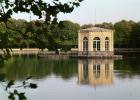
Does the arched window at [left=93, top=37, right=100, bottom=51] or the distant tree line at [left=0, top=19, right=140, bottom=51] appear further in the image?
Result: the arched window at [left=93, top=37, right=100, bottom=51]

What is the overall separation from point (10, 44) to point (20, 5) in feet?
0.80

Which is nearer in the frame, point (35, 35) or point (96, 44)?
point (35, 35)

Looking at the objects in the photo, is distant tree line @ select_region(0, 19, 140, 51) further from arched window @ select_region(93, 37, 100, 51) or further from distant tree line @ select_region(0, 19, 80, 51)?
arched window @ select_region(93, 37, 100, 51)

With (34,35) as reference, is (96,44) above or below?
below

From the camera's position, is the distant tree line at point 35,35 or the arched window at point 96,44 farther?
the arched window at point 96,44

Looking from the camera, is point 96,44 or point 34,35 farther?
point 96,44

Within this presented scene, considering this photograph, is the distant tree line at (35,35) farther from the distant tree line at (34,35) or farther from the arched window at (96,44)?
the arched window at (96,44)

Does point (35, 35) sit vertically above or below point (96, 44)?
above

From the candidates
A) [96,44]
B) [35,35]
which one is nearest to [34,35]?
[35,35]

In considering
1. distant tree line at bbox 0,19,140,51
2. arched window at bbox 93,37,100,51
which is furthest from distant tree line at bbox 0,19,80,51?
arched window at bbox 93,37,100,51

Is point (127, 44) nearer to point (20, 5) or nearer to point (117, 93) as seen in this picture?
point (117, 93)

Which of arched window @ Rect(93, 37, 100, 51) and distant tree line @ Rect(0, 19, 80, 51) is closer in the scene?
distant tree line @ Rect(0, 19, 80, 51)

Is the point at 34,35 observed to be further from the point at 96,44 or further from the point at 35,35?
the point at 96,44

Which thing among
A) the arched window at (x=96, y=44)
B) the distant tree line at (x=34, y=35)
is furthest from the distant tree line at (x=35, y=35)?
the arched window at (x=96, y=44)
